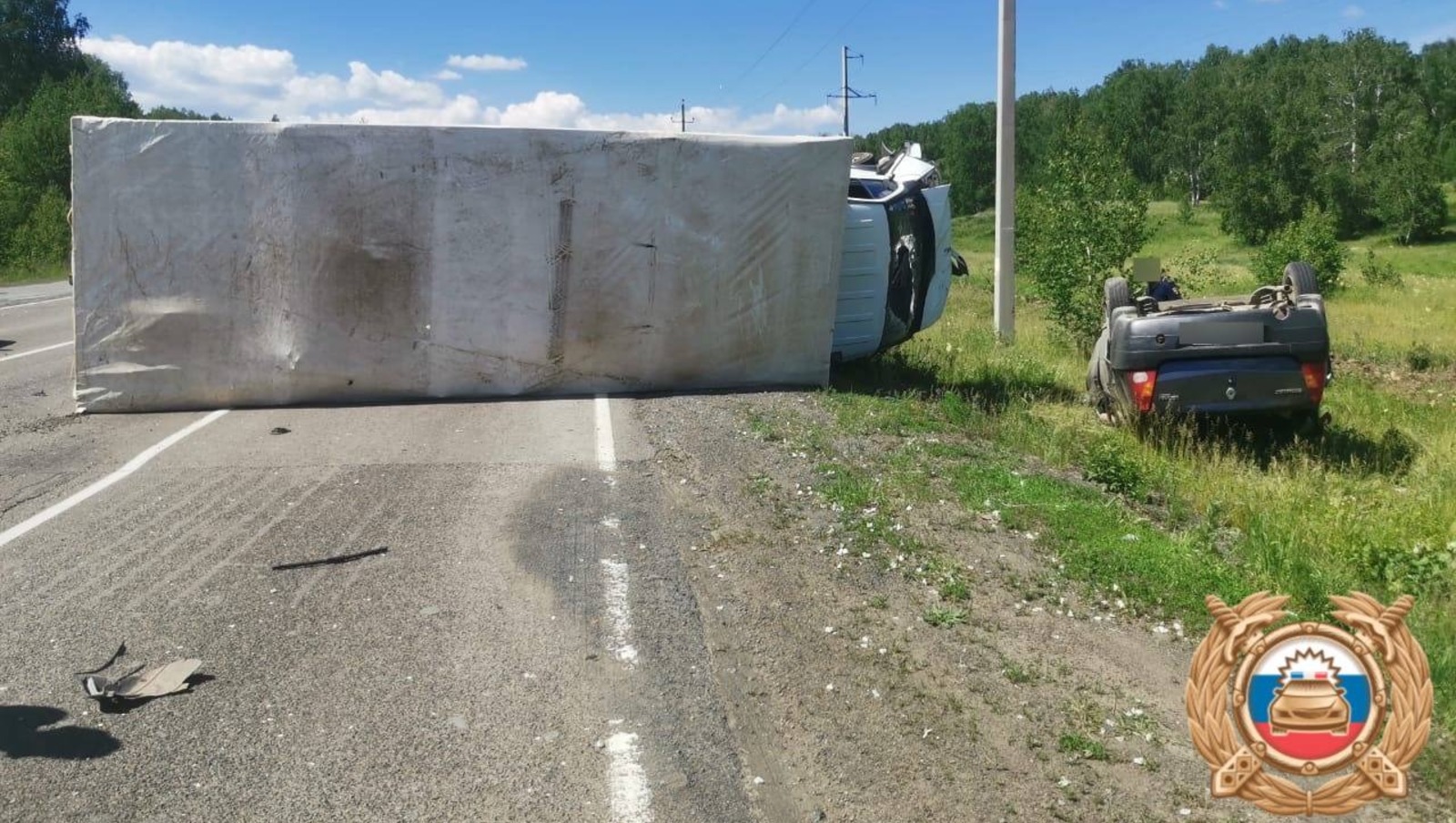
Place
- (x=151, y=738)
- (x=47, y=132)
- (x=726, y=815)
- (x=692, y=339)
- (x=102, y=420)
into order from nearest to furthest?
(x=726, y=815)
(x=151, y=738)
(x=102, y=420)
(x=692, y=339)
(x=47, y=132)

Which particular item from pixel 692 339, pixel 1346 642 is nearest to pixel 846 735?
pixel 1346 642

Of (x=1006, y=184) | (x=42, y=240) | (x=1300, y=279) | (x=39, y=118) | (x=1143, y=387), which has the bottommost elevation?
(x=1143, y=387)

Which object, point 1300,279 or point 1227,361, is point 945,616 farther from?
point 1300,279

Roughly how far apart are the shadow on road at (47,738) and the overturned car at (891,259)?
7954mm

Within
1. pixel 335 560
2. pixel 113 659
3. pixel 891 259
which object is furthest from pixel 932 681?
pixel 891 259

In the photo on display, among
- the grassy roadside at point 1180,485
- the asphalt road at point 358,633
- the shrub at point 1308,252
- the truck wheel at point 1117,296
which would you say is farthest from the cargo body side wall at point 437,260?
the shrub at point 1308,252

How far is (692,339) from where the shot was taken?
10.7 m

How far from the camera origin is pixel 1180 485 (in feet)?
26.5

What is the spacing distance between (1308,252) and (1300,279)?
1884 centimetres

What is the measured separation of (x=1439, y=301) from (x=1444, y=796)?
93.7 feet

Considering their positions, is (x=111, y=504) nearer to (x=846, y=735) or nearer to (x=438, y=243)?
(x=438, y=243)

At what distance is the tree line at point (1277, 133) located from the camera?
5809 centimetres

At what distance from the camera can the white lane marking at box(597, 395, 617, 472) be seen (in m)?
A: 8.11

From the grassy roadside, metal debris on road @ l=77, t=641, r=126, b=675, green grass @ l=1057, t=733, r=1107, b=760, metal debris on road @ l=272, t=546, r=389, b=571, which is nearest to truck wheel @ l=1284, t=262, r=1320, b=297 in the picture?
the grassy roadside
